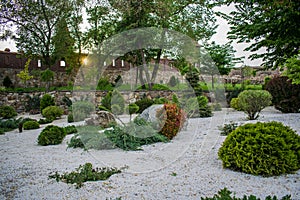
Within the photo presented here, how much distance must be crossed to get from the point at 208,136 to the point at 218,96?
9267 mm

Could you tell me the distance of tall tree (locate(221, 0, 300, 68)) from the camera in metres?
3.62

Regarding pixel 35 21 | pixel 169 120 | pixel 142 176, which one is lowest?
pixel 142 176

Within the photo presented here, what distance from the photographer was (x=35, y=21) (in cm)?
1605

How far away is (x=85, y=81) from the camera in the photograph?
1636 cm

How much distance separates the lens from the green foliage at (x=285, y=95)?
916 cm

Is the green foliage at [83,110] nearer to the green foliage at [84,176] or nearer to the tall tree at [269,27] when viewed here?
the green foliage at [84,176]

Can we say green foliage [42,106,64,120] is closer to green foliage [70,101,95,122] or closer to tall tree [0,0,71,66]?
green foliage [70,101,95,122]

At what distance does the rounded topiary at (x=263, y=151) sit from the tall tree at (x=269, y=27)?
1315 mm

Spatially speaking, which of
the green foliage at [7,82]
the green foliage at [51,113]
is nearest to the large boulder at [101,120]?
the green foliage at [51,113]

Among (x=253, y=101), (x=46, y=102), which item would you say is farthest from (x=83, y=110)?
(x=253, y=101)

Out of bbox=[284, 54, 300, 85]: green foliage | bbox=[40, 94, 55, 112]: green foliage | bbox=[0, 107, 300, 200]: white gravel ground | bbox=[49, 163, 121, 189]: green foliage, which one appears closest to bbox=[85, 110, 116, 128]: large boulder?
bbox=[0, 107, 300, 200]: white gravel ground

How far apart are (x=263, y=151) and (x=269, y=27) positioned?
6.10ft

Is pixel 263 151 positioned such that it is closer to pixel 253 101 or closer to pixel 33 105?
pixel 253 101

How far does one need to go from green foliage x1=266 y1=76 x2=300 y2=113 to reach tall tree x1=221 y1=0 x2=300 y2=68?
536 cm
